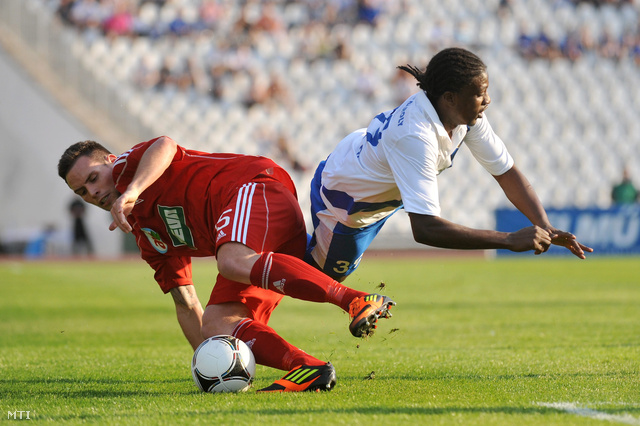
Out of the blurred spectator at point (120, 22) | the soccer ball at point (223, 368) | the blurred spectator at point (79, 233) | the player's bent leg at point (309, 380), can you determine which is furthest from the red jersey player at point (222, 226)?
the blurred spectator at point (120, 22)

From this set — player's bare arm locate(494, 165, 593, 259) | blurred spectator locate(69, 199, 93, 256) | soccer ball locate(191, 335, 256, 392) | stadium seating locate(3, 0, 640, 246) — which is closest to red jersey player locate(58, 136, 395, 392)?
soccer ball locate(191, 335, 256, 392)

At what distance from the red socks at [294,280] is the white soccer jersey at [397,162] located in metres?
0.59

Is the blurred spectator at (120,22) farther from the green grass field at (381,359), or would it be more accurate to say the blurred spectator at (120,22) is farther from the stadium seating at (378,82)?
the green grass field at (381,359)

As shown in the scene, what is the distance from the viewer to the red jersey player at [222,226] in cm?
445

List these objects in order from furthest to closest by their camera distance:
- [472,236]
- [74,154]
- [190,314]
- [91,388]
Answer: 1. [190,314]
2. [74,154]
3. [91,388]
4. [472,236]

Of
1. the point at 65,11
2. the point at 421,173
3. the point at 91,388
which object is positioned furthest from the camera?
the point at 65,11

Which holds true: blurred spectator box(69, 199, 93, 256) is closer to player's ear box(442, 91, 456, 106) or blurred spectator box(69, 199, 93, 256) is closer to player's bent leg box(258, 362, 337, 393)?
player's bent leg box(258, 362, 337, 393)

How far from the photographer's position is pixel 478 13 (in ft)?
89.5

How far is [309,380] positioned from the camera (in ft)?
14.3

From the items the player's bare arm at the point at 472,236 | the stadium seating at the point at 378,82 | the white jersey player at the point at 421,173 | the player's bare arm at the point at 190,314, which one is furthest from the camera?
the stadium seating at the point at 378,82

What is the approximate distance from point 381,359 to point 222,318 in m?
1.46

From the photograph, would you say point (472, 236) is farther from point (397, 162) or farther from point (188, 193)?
point (188, 193)

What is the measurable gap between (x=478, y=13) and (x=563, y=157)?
18.5 ft

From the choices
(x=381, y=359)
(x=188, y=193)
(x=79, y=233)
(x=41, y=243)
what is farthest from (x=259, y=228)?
(x=41, y=243)
